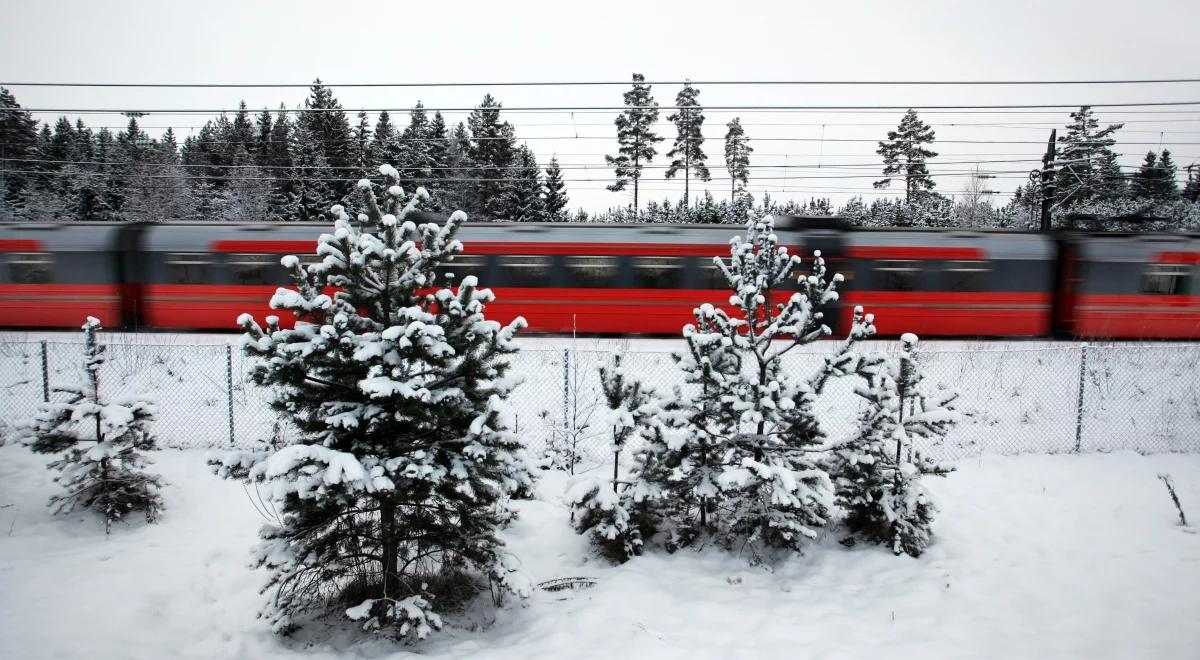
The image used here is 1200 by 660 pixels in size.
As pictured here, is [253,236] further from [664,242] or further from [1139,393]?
[1139,393]

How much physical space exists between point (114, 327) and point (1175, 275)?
83.6 feet

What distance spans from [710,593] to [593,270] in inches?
397

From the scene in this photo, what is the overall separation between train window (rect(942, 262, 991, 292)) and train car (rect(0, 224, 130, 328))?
19.7m

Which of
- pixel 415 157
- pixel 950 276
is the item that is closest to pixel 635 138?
pixel 415 157

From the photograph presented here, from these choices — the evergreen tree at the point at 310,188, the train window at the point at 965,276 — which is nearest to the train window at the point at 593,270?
the train window at the point at 965,276

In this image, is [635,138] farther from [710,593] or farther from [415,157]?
[710,593]

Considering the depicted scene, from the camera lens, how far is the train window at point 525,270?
47.8ft

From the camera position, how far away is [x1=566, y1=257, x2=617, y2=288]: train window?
14562 mm

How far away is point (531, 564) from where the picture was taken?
18.9ft

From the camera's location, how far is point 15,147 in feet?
131

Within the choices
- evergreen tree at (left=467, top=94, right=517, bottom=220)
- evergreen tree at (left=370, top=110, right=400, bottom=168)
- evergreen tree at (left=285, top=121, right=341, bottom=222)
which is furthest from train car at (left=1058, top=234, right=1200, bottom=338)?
evergreen tree at (left=285, top=121, right=341, bottom=222)

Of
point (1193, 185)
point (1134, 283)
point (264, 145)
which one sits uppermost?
point (264, 145)

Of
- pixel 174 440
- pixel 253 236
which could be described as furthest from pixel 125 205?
pixel 174 440

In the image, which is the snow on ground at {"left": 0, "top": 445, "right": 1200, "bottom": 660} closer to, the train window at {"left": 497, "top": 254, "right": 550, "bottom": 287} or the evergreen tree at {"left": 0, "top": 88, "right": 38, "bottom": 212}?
the train window at {"left": 497, "top": 254, "right": 550, "bottom": 287}
